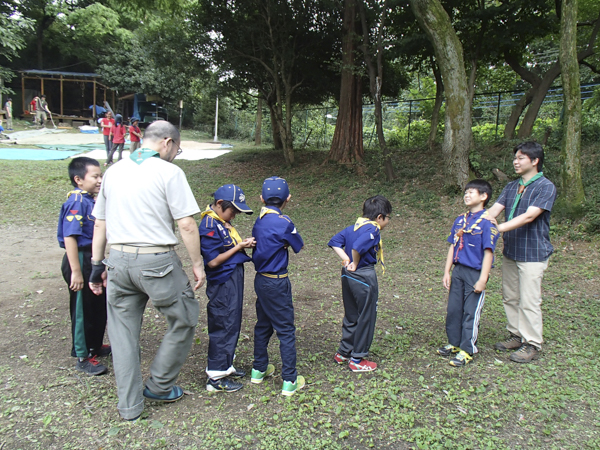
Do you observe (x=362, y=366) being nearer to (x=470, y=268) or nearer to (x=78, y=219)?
(x=470, y=268)

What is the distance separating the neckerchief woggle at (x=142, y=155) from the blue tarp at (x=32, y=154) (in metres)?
14.3

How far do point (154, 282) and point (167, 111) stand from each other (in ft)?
93.5

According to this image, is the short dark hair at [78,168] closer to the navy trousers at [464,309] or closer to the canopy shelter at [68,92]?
the navy trousers at [464,309]

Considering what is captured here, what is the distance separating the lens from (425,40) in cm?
1106

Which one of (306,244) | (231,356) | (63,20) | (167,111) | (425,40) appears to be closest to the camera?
(231,356)

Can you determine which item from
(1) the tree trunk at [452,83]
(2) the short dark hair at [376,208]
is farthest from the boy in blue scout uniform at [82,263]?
(1) the tree trunk at [452,83]

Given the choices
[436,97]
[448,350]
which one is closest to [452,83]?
[436,97]

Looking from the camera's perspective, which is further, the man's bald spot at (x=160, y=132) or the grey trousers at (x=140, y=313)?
the man's bald spot at (x=160, y=132)

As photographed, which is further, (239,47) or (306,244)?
(239,47)

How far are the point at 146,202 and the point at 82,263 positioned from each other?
3.64 feet

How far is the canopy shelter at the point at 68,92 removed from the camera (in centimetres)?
2570

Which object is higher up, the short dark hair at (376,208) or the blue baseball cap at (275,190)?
the blue baseball cap at (275,190)

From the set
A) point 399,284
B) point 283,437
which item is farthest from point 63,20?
point 283,437

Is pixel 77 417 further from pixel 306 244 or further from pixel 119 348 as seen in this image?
pixel 306 244
